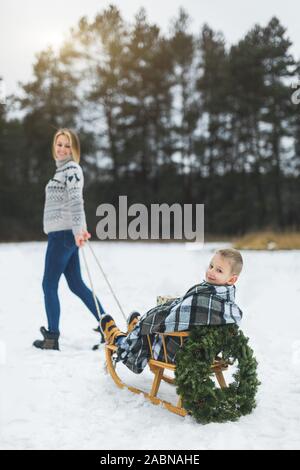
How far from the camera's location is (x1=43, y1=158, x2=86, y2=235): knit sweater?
4000 millimetres

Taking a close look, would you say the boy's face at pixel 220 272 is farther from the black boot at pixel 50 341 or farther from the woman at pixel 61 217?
the black boot at pixel 50 341

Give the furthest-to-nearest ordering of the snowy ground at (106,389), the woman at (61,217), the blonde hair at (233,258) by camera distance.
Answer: the woman at (61,217), the blonde hair at (233,258), the snowy ground at (106,389)

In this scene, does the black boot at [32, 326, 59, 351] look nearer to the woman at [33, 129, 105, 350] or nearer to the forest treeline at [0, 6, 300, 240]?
the woman at [33, 129, 105, 350]

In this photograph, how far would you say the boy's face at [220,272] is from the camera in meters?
2.92

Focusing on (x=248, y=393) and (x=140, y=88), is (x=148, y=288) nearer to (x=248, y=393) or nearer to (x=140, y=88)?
(x=248, y=393)

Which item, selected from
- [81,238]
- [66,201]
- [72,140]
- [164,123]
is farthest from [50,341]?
[164,123]

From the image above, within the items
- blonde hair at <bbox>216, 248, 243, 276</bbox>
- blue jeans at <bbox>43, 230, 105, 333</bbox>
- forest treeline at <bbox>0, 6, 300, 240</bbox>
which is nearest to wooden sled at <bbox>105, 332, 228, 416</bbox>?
blonde hair at <bbox>216, 248, 243, 276</bbox>

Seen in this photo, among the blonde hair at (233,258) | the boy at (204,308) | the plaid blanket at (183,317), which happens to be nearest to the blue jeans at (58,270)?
the plaid blanket at (183,317)

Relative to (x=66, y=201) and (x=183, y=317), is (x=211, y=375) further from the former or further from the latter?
(x=66, y=201)

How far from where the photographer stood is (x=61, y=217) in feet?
13.4

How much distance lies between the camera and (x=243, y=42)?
2283cm
